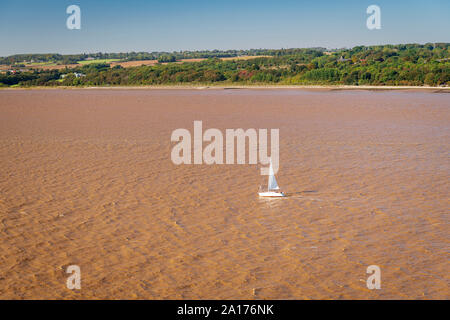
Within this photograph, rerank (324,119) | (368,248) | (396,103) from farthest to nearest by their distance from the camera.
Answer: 1. (396,103)
2. (324,119)
3. (368,248)

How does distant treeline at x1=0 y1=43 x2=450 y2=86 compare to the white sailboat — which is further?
distant treeline at x1=0 y1=43 x2=450 y2=86

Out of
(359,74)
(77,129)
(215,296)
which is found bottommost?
(215,296)

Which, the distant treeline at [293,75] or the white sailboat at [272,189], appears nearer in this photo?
the white sailboat at [272,189]

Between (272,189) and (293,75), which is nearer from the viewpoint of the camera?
(272,189)

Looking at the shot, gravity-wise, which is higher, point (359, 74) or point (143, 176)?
point (359, 74)

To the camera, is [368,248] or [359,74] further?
[359,74]

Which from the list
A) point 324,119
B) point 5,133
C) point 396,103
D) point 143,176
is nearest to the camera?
point 143,176

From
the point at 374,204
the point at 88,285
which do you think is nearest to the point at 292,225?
the point at 374,204

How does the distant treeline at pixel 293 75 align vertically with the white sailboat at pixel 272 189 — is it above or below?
above

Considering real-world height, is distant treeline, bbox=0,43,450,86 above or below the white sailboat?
above

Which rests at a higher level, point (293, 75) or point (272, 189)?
point (293, 75)

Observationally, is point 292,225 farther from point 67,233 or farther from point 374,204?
point 67,233
